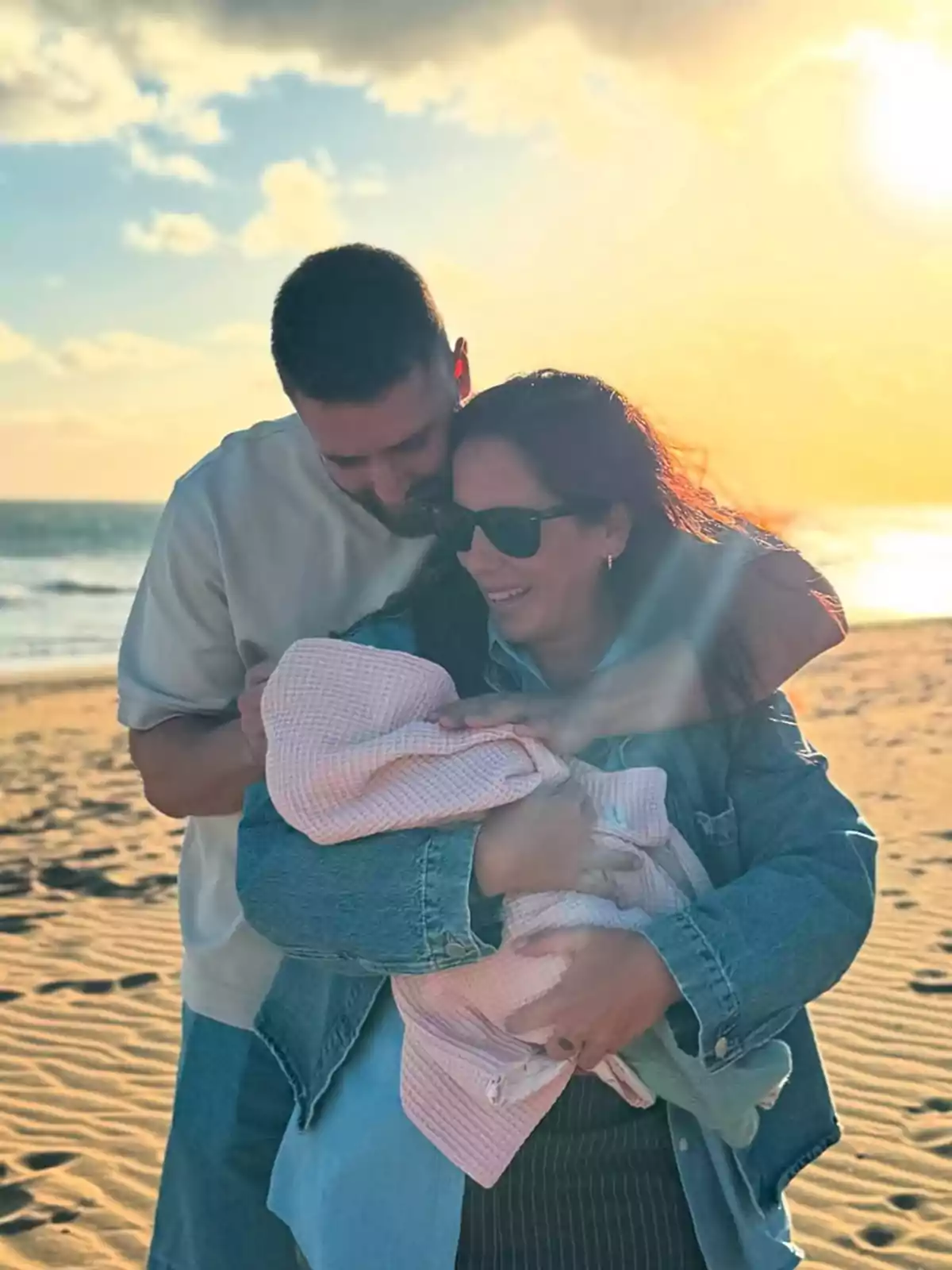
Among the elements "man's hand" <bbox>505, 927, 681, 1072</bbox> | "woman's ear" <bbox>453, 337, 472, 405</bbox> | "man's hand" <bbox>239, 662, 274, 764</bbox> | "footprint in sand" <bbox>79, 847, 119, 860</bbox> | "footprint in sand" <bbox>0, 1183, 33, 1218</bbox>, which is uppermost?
"woman's ear" <bbox>453, 337, 472, 405</bbox>

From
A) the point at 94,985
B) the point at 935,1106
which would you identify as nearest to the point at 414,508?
the point at 935,1106

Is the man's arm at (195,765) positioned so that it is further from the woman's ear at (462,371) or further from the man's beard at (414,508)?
the woman's ear at (462,371)

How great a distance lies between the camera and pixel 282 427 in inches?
113

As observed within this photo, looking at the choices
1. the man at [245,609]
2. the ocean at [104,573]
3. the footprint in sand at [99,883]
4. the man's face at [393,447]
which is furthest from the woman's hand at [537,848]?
the footprint in sand at [99,883]

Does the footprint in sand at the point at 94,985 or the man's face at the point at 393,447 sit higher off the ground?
the man's face at the point at 393,447

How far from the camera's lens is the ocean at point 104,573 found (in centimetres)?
2236

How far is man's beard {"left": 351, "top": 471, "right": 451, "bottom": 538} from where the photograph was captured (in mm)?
2559

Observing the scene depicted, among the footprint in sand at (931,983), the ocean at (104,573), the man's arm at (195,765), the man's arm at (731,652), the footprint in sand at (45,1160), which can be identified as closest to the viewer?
the man's arm at (731,652)

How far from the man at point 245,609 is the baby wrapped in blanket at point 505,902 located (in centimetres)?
53

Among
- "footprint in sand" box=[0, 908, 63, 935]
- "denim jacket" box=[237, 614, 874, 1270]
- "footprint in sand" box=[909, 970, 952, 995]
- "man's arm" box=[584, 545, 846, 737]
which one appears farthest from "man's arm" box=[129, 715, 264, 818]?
"footprint in sand" box=[0, 908, 63, 935]

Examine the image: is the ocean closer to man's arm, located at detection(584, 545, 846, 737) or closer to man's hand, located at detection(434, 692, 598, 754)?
man's arm, located at detection(584, 545, 846, 737)

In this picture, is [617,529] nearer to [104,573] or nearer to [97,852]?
[97,852]

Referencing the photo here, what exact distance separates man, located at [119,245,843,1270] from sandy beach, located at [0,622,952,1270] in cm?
147

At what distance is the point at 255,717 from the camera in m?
2.15
